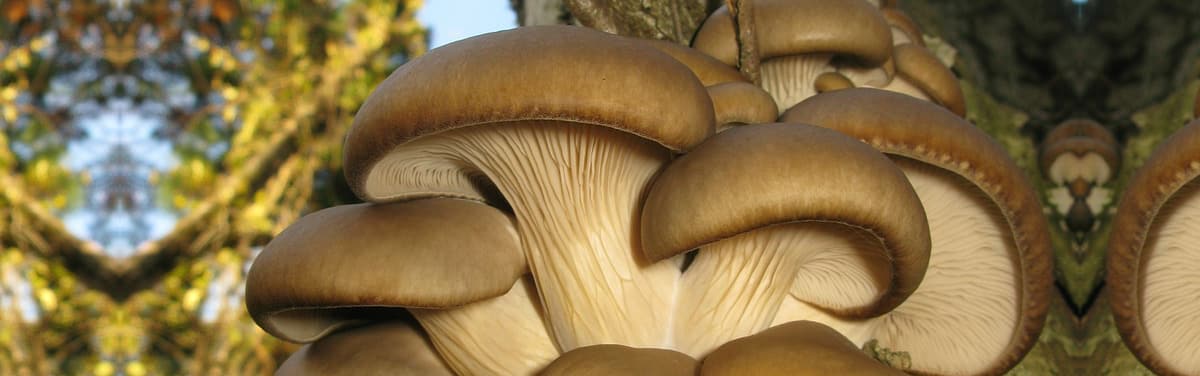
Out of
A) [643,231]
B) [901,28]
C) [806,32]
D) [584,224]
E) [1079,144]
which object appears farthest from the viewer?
[1079,144]

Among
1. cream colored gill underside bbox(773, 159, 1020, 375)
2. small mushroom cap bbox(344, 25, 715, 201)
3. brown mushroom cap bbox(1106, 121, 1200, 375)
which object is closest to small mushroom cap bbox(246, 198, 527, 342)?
small mushroom cap bbox(344, 25, 715, 201)

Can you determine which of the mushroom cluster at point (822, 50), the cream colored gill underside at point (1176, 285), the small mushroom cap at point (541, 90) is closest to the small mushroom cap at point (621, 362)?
the small mushroom cap at point (541, 90)

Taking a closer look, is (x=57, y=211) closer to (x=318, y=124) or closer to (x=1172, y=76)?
(x=318, y=124)

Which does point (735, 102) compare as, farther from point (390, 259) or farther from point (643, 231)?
point (390, 259)

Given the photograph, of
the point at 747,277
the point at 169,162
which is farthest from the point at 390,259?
the point at 169,162

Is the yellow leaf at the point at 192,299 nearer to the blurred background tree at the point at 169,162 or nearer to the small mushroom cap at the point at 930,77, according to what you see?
the blurred background tree at the point at 169,162

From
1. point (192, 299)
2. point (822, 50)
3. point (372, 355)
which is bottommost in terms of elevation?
point (192, 299)

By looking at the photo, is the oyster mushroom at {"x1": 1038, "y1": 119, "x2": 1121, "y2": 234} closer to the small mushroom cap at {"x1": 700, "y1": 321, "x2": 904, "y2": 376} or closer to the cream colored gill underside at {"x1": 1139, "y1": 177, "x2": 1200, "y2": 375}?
the cream colored gill underside at {"x1": 1139, "y1": 177, "x2": 1200, "y2": 375}

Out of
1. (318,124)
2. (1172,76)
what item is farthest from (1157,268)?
(318,124)
